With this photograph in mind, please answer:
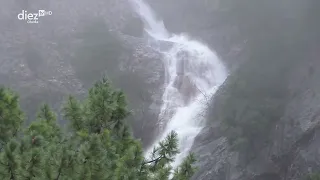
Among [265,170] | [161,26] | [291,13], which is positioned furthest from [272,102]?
[161,26]

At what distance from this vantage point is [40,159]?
5.86 metres

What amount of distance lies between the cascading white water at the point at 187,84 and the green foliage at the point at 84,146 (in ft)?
69.1

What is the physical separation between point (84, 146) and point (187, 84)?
30542 mm

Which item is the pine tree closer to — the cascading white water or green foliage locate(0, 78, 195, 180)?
green foliage locate(0, 78, 195, 180)

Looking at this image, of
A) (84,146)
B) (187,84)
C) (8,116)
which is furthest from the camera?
(187,84)

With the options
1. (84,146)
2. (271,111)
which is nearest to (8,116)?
(84,146)

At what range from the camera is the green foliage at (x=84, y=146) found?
582 centimetres

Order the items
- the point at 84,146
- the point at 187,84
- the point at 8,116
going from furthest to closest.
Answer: the point at 187,84
the point at 8,116
the point at 84,146

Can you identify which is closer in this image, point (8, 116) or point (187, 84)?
point (8, 116)

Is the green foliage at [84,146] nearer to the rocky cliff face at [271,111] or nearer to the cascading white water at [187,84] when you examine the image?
the rocky cliff face at [271,111]

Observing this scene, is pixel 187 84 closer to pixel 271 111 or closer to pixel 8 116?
pixel 271 111

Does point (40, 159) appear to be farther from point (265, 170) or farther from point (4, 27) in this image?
point (4, 27)

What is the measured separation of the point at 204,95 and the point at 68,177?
2918cm

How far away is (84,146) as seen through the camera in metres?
6.01
